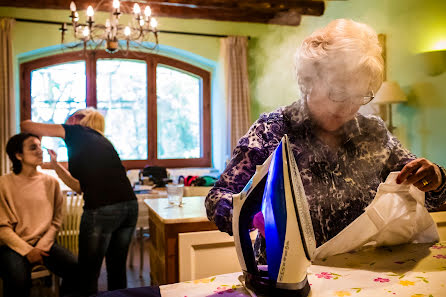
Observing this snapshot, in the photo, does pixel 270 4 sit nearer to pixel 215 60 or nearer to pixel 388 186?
pixel 215 60

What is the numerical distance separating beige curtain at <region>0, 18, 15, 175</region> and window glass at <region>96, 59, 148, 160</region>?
1.00 metres

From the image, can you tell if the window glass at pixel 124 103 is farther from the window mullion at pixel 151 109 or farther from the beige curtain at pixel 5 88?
the beige curtain at pixel 5 88

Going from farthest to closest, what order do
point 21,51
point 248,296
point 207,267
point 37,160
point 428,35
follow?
point 21,51, point 428,35, point 37,160, point 207,267, point 248,296

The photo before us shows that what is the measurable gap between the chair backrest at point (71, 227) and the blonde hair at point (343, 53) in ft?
6.09

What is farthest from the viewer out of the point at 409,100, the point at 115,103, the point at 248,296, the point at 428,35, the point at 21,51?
the point at 115,103

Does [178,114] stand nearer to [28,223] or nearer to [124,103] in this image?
[124,103]

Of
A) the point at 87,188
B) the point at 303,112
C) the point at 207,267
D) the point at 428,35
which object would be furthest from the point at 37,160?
the point at 428,35

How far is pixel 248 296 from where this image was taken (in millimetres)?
698

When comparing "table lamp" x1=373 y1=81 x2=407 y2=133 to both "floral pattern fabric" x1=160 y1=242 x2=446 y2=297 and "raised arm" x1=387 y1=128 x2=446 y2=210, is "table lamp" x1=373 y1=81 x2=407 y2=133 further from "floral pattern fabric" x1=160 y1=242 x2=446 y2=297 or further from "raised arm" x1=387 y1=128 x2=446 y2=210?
"floral pattern fabric" x1=160 y1=242 x2=446 y2=297

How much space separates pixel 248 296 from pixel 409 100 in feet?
9.04

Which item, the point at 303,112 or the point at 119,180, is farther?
the point at 119,180

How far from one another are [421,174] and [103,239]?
5.25 feet

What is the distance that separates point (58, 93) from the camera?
4977 millimetres

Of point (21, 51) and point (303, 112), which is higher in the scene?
point (21, 51)
